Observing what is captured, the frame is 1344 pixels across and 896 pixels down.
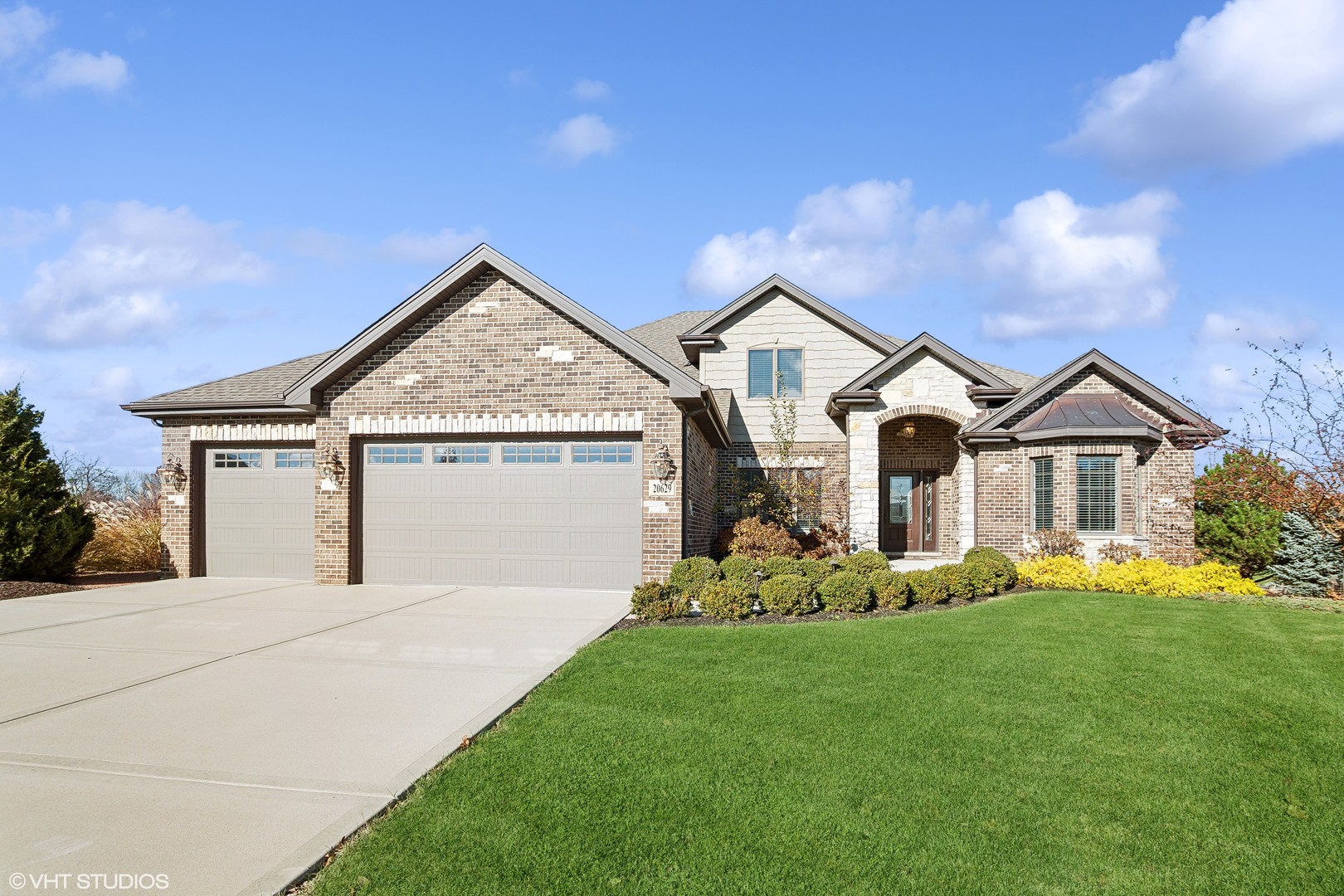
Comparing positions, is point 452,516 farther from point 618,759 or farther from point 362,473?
point 618,759

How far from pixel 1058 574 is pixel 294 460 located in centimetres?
1379

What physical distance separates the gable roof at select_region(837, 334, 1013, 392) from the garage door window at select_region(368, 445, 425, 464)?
9569mm

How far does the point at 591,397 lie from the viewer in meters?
13.1

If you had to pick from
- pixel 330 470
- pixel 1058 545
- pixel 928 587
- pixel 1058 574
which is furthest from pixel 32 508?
pixel 1058 545

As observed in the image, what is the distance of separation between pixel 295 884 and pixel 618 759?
6.71 feet

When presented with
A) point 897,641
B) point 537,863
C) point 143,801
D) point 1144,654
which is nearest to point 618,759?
point 537,863

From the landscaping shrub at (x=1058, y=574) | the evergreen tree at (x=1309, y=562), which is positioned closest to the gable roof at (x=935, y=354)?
the landscaping shrub at (x=1058, y=574)

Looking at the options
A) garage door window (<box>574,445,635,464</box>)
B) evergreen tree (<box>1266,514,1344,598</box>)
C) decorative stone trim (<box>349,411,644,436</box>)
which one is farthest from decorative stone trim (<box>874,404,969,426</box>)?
decorative stone trim (<box>349,411,644,436</box>)

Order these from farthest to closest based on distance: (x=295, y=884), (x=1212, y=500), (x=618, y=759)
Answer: (x=1212, y=500), (x=618, y=759), (x=295, y=884)

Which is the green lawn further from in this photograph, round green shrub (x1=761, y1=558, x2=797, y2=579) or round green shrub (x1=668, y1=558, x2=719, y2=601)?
round green shrub (x1=761, y1=558, x2=797, y2=579)

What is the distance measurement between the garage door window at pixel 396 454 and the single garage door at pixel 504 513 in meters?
0.01

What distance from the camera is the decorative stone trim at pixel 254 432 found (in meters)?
14.5

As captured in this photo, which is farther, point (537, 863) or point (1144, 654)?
point (1144, 654)

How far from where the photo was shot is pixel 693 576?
1109 cm
